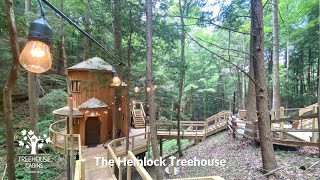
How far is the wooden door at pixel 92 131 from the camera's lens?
12.3 metres

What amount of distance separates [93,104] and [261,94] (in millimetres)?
9474

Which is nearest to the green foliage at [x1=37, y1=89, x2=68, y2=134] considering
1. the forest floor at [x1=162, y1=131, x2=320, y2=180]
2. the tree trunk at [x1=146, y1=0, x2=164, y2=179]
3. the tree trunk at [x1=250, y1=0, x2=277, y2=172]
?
the tree trunk at [x1=146, y1=0, x2=164, y2=179]

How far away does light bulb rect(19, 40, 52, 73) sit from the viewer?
175 centimetres

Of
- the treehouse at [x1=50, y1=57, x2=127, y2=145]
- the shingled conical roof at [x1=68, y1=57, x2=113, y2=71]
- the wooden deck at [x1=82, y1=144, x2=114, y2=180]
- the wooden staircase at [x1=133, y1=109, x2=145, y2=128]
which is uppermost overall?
the shingled conical roof at [x1=68, y1=57, x2=113, y2=71]

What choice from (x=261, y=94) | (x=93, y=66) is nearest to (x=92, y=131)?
(x=93, y=66)

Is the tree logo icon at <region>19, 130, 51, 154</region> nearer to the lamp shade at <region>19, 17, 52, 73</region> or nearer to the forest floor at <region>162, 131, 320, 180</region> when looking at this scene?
the forest floor at <region>162, 131, 320, 180</region>

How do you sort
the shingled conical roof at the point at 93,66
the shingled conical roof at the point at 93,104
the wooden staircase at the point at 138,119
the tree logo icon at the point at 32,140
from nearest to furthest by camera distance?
the tree logo icon at the point at 32,140, the shingled conical roof at the point at 93,104, the shingled conical roof at the point at 93,66, the wooden staircase at the point at 138,119

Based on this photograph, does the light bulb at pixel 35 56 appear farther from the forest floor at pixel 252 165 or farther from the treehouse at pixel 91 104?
the treehouse at pixel 91 104

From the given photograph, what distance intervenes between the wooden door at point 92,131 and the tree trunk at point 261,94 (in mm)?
9636

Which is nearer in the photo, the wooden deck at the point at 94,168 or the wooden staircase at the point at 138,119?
the wooden deck at the point at 94,168

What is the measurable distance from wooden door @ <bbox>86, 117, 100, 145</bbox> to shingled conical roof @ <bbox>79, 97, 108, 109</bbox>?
0.90 meters

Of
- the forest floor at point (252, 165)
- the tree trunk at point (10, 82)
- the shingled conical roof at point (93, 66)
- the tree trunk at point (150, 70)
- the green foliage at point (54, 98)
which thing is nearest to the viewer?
the tree trunk at point (10, 82)

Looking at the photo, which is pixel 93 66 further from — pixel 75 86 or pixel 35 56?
pixel 35 56

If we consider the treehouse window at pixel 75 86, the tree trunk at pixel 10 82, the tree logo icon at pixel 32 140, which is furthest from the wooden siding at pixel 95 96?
the tree trunk at pixel 10 82
